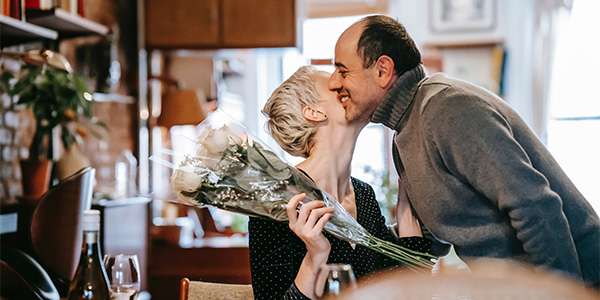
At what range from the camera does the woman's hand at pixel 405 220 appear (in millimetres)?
1821

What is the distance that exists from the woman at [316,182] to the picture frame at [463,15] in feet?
15.3

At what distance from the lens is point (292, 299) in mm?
1452

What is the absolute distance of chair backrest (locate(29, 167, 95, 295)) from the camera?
252 centimetres

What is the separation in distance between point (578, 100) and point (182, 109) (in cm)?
332

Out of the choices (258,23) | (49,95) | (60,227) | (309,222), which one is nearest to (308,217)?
(309,222)

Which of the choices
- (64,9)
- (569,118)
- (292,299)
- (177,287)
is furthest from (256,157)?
(569,118)

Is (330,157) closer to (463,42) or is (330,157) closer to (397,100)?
(397,100)

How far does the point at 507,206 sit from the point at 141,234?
10.6ft

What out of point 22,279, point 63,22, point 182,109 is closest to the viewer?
point 22,279

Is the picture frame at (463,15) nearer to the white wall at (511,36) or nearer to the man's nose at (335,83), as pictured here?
the white wall at (511,36)

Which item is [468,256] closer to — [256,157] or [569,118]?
[256,157]

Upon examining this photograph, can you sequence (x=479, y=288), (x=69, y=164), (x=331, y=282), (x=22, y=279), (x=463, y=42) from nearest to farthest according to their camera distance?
(x=479, y=288)
(x=331, y=282)
(x=22, y=279)
(x=69, y=164)
(x=463, y=42)

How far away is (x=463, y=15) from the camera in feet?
20.2

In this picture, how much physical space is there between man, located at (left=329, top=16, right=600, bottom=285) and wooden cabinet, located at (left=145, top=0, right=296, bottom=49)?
3.03 m
